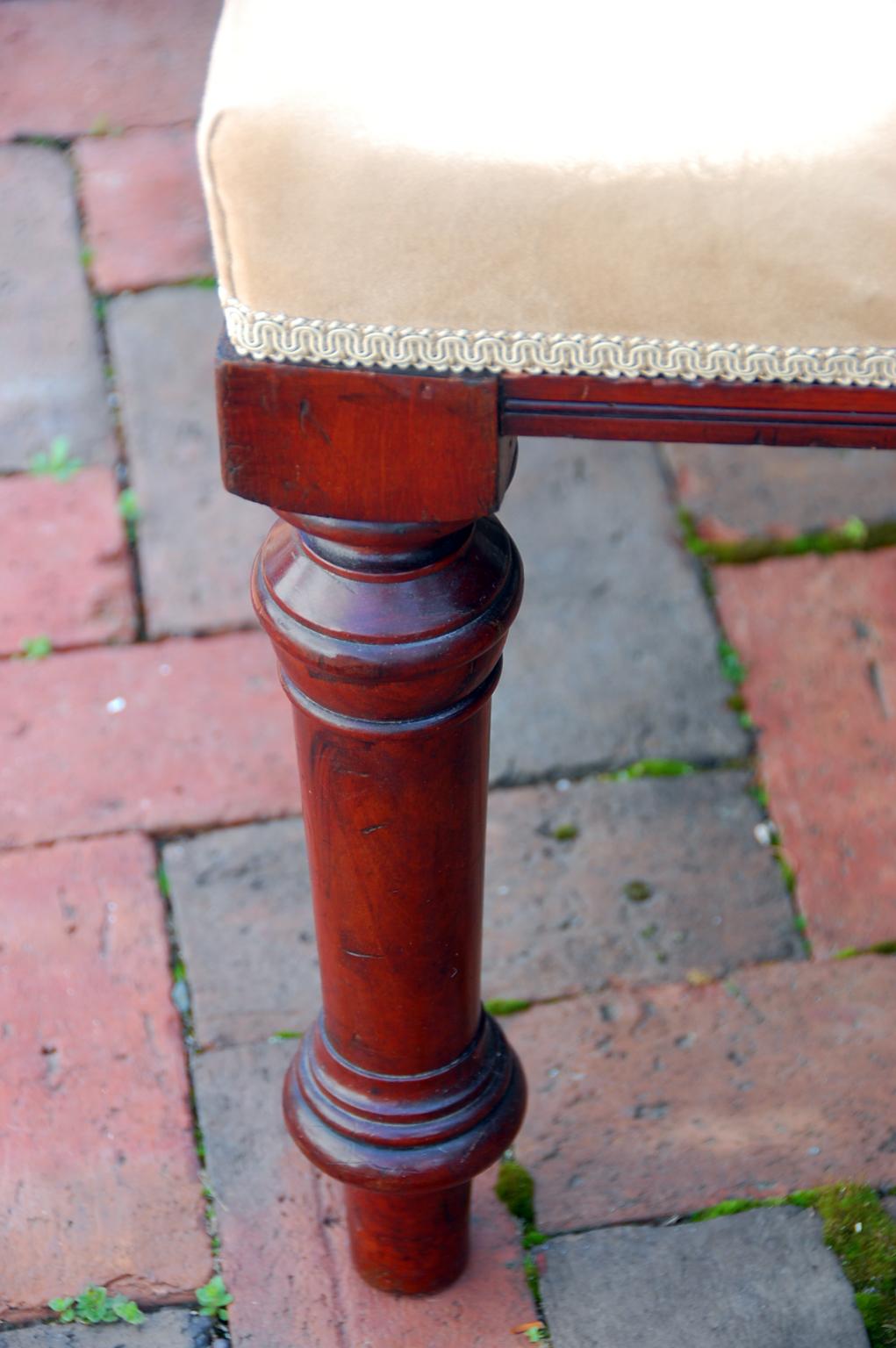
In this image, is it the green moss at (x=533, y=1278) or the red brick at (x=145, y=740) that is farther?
the red brick at (x=145, y=740)

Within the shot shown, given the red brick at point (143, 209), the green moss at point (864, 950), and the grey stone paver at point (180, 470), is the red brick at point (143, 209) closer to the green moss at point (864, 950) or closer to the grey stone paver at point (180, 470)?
the grey stone paver at point (180, 470)

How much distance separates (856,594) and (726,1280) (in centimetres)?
84

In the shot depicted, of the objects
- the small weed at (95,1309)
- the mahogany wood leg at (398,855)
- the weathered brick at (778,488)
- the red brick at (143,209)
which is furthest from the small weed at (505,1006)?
the red brick at (143,209)

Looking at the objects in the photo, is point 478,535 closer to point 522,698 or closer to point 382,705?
point 382,705

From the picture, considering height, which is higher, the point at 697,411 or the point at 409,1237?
the point at 697,411

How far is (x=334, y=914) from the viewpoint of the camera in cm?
86

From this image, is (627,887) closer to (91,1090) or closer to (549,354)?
(91,1090)

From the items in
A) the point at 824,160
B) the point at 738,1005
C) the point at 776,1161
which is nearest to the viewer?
the point at 824,160

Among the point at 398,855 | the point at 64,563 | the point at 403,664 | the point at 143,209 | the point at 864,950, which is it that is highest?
the point at 403,664

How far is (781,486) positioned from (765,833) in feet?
1.74

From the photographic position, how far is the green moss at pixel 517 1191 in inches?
47.1

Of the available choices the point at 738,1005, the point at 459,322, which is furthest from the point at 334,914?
the point at 738,1005

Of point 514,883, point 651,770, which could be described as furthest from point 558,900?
point 651,770

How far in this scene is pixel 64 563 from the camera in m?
1.75
